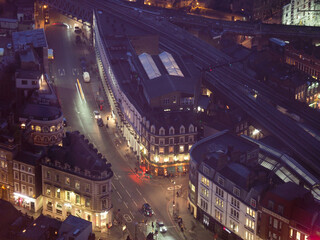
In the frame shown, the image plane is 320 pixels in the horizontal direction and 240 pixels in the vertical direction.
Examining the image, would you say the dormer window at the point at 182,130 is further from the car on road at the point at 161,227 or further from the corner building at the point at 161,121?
the car on road at the point at 161,227

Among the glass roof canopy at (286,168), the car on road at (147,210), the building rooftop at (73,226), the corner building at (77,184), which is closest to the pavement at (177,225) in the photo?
the corner building at (77,184)

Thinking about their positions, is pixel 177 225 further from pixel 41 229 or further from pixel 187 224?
pixel 41 229

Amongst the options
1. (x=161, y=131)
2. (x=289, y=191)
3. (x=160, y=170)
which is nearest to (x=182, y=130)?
(x=161, y=131)

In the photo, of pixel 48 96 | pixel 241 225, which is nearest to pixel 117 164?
pixel 48 96

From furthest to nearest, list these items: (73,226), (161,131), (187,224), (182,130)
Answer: (182,130) → (161,131) → (187,224) → (73,226)

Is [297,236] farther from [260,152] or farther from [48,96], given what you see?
[48,96]

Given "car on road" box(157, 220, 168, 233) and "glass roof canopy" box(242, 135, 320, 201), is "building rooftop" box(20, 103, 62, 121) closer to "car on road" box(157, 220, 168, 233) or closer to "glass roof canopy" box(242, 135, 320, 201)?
"car on road" box(157, 220, 168, 233)

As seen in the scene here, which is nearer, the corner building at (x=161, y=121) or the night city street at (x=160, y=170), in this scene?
the night city street at (x=160, y=170)
